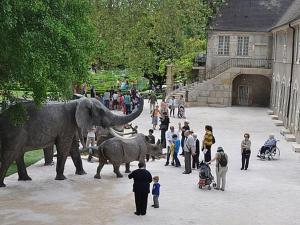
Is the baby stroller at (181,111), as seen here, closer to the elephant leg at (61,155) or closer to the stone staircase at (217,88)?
the stone staircase at (217,88)

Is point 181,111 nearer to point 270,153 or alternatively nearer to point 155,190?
point 270,153

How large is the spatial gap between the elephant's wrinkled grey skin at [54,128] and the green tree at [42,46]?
3.95 meters

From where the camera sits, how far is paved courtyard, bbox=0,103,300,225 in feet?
48.1

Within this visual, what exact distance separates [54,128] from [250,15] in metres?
32.8

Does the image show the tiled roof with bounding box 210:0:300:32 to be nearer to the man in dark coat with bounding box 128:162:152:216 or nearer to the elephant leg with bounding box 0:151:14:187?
the elephant leg with bounding box 0:151:14:187

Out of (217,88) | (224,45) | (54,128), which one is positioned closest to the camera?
(54,128)

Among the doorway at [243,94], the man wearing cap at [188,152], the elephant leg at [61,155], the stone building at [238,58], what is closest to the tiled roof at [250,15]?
the stone building at [238,58]

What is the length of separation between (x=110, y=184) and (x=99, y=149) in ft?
4.27

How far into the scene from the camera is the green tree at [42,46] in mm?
11062

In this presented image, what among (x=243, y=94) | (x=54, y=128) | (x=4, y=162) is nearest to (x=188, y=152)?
(x=54, y=128)

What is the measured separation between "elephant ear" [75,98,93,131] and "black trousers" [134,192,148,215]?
14.4 feet

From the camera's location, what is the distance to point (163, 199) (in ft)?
54.4

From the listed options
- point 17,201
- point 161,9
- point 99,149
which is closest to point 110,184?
point 99,149

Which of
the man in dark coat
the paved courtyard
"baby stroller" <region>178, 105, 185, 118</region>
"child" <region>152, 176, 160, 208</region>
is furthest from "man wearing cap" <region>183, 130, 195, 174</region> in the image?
"baby stroller" <region>178, 105, 185, 118</region>
